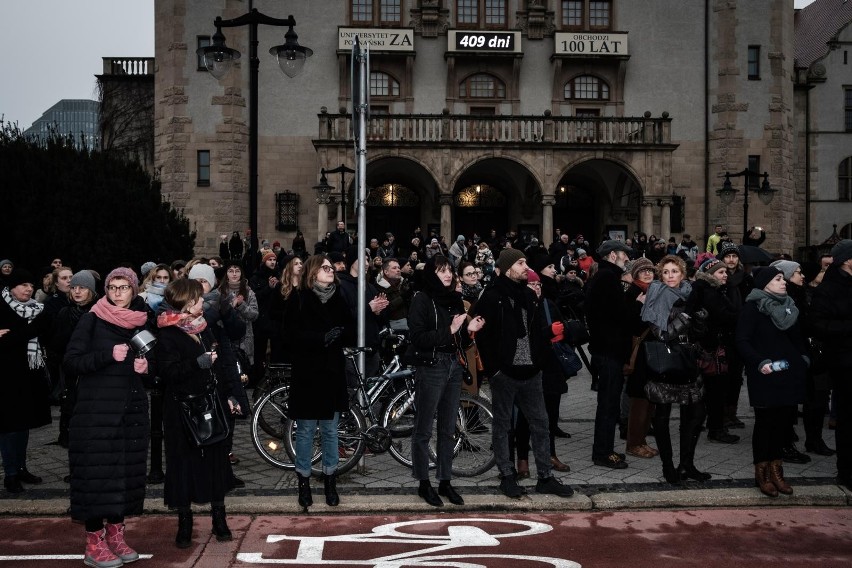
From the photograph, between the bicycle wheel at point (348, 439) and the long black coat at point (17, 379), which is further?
the bicycle wheel at point (348, 439)

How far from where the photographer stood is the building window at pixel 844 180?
1414 inches

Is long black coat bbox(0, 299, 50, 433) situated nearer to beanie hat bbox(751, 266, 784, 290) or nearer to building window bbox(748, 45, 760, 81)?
beanie hat bbox(751, 266, 784, 290)

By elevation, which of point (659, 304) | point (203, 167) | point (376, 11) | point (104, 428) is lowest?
point (104, 428)

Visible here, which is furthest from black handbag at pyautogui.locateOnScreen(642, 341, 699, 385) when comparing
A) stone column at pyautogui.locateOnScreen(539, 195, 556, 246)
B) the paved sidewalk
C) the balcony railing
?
the balcony railing

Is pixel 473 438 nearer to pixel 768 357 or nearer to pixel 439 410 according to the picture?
pixel 439 410

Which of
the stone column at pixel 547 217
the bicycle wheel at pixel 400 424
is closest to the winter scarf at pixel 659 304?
the bicycle wheel at pixel 400 424

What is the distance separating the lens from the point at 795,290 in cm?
905

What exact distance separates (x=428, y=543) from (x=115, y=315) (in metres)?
2.77

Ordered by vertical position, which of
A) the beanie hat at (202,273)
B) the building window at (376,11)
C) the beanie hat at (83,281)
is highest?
the building window at (376,11)

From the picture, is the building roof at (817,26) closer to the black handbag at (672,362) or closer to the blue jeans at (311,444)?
the black handbag at (672,362)

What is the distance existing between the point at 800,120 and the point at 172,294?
36773 millimetres

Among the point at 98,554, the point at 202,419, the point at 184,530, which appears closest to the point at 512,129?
the point at 202,419

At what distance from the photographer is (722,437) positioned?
8.57 metres

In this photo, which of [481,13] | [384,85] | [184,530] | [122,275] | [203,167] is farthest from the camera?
[384,85]
